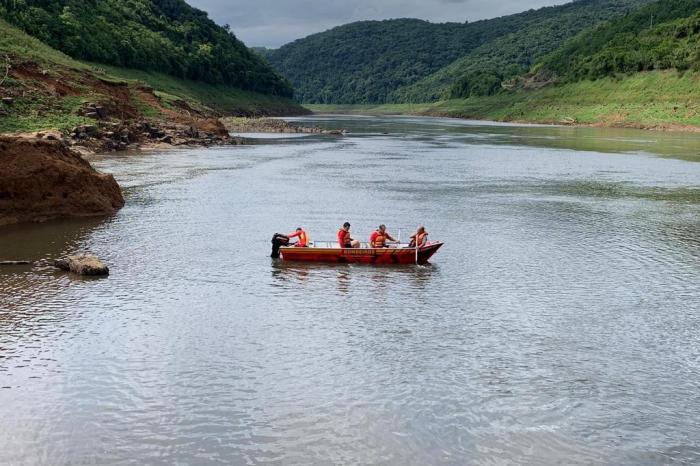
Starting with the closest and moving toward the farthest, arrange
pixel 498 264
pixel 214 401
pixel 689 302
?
pixel 214 401 < pixel 689 302 < pixel 498 264

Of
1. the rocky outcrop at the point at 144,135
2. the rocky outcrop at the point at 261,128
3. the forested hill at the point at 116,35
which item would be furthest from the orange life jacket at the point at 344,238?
the forested hill at the point at 116,35

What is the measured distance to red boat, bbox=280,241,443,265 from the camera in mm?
31156

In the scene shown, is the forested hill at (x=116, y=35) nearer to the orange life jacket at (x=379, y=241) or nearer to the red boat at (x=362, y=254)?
the red boat at (x=362, y=254)

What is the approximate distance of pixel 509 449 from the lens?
15.0 m

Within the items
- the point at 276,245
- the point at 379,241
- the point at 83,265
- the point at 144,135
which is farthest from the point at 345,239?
the point at 144,135

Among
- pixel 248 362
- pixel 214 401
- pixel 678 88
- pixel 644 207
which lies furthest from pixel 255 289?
pixel 678 88

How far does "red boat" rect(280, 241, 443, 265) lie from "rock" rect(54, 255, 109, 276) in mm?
7863

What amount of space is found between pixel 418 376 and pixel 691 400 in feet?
22.7

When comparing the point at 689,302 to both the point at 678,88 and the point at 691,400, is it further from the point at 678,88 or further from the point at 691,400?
the point at 678,88

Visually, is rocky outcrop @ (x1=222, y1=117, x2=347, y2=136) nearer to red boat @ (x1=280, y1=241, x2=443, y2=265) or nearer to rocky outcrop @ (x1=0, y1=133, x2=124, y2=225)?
rocky outcrop @ (x1=0, y1=133, x2=124, y2=225)

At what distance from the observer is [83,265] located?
27844 millimetres

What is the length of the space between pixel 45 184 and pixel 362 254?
2018cm

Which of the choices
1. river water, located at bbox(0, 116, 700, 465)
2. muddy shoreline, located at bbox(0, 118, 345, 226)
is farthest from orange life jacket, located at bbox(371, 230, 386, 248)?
muddy shoreline, located at bbox(0, 118, 345, 226)

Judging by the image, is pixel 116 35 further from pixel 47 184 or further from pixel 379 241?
pixel 379 241
